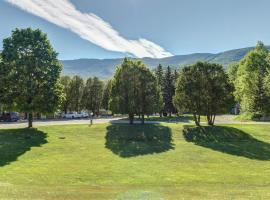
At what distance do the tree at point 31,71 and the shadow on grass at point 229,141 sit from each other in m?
20.5

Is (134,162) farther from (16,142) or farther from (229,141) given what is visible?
(229,141)

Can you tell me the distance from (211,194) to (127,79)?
128ft

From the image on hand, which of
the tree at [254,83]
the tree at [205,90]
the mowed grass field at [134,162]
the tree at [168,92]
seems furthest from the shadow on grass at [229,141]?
the tree at [168,92]

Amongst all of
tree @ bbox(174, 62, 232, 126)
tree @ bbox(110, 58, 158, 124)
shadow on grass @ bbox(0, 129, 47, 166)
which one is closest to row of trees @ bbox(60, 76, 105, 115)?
tree @ bbox(110, 58, 158, 124)

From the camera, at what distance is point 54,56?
165 feet

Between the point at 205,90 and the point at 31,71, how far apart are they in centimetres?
2666

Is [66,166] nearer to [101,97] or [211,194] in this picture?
[211,194]

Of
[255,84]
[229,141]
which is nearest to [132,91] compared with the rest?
[229,141]

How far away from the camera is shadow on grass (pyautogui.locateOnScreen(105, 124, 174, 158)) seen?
38.7m

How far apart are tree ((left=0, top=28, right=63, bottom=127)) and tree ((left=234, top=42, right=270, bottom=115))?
36039mm

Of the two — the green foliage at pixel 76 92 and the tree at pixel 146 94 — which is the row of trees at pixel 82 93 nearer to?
the green foliage at pixel 76 92

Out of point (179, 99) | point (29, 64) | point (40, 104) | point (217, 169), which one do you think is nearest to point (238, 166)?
point (217, 169)

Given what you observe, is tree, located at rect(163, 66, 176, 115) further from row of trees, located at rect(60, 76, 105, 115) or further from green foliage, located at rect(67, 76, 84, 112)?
green foliage, located at rect(67, 76, 84, 112)

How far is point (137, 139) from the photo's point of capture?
149 ft
